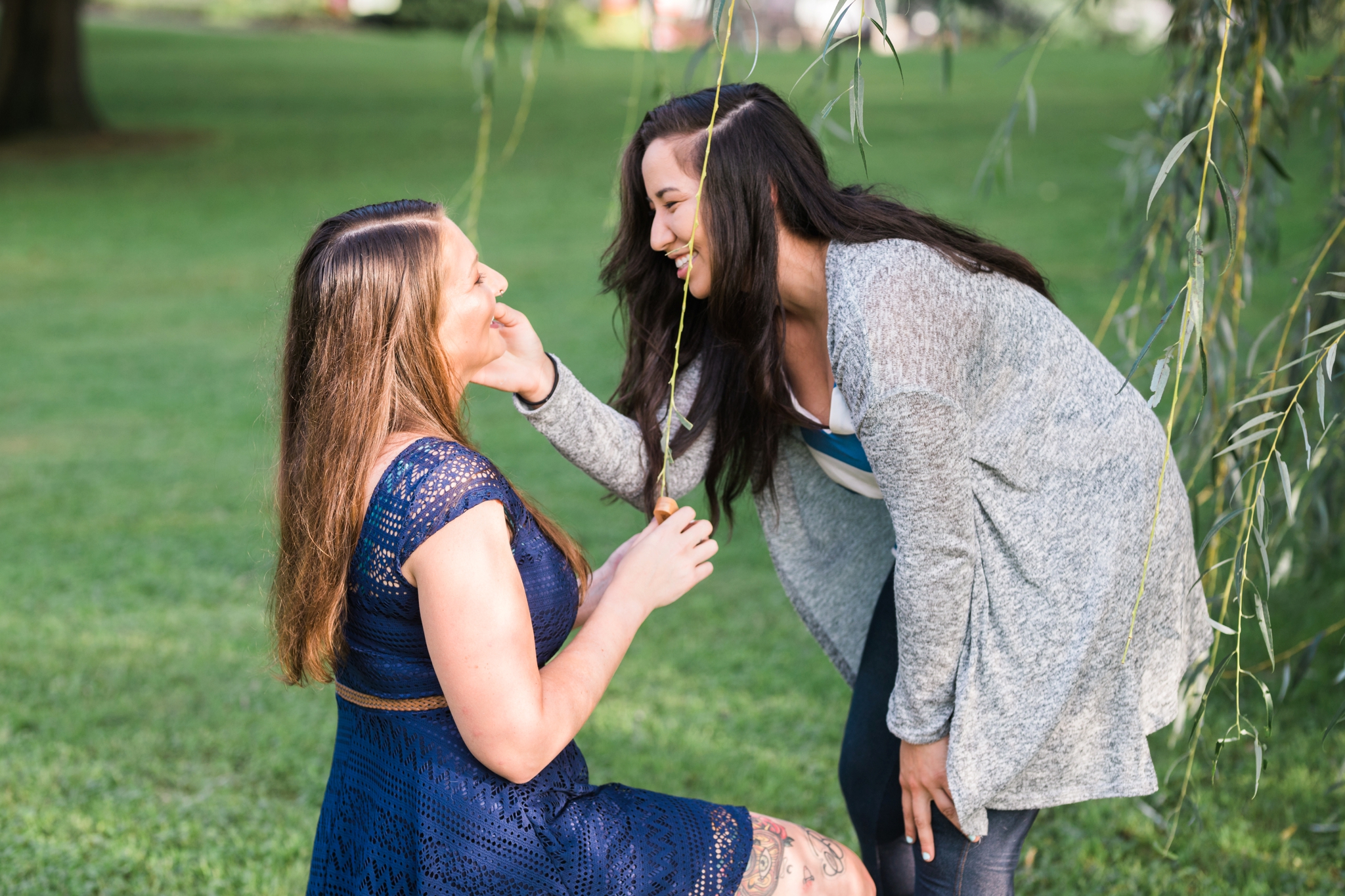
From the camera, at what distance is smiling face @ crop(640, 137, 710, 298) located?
2.04 meters

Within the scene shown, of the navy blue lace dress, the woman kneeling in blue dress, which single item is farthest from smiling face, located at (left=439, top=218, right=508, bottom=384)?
the navy blue lace dress

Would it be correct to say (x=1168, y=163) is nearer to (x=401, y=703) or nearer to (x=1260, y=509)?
(x=1260, y=509)

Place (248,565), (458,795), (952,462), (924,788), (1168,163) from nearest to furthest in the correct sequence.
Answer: (1168,163) → (458,795) → (952,462) → (924,788) → (248,565)

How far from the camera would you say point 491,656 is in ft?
5.21

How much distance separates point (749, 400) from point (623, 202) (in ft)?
1.38

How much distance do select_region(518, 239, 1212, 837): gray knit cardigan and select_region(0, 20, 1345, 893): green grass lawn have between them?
0.50 meters

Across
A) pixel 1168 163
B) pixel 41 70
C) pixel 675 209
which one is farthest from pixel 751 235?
pixel 41 70

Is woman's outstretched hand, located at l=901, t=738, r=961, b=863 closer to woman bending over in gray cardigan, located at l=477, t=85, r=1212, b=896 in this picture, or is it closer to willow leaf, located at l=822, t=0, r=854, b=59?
woman bending over in gray cardigan, located at l=477, t=85, r=1212, b=896

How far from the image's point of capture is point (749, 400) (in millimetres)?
2270

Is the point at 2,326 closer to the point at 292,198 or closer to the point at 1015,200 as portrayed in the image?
the point at 292,198

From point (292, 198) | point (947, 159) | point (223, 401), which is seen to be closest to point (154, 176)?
point (292, 198)

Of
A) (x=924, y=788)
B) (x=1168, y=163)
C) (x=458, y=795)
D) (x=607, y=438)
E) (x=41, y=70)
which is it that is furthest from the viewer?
(x=41, y=70)

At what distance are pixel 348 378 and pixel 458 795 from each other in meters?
0.59

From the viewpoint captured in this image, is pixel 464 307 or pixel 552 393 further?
pixel 552 393
